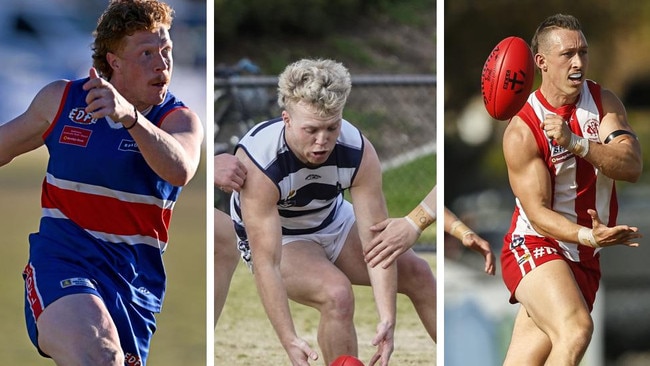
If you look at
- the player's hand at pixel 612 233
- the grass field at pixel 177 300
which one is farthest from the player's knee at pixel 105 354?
the grass field at pixel 177 300

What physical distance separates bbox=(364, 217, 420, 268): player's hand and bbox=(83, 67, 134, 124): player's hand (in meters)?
1.66

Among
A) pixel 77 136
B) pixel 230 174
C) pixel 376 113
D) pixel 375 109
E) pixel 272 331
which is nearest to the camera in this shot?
pixel 77 136

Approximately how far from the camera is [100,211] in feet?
13.3

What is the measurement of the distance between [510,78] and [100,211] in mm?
1719

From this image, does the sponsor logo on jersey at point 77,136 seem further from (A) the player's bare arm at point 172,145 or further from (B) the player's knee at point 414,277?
(B) the player's knee at point 414,277

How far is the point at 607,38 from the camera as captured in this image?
786 cm

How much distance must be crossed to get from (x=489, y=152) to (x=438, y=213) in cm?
242

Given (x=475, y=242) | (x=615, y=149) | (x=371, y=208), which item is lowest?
(x=475, y=242)

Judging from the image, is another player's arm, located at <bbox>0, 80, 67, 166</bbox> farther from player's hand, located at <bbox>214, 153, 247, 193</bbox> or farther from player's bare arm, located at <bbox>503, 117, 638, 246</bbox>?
player's bare arm, located at <bbox>503, 117, 638, 246</bbox>

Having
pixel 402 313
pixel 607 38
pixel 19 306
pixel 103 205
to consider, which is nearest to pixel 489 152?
pixel 607 38

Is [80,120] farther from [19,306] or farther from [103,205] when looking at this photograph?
[19,306]

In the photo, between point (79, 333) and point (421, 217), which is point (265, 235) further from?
point (79, 333)

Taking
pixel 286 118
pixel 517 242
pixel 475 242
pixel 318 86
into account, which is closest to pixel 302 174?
pixel 286 118

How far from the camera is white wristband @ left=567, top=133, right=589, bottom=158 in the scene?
4.43 m
